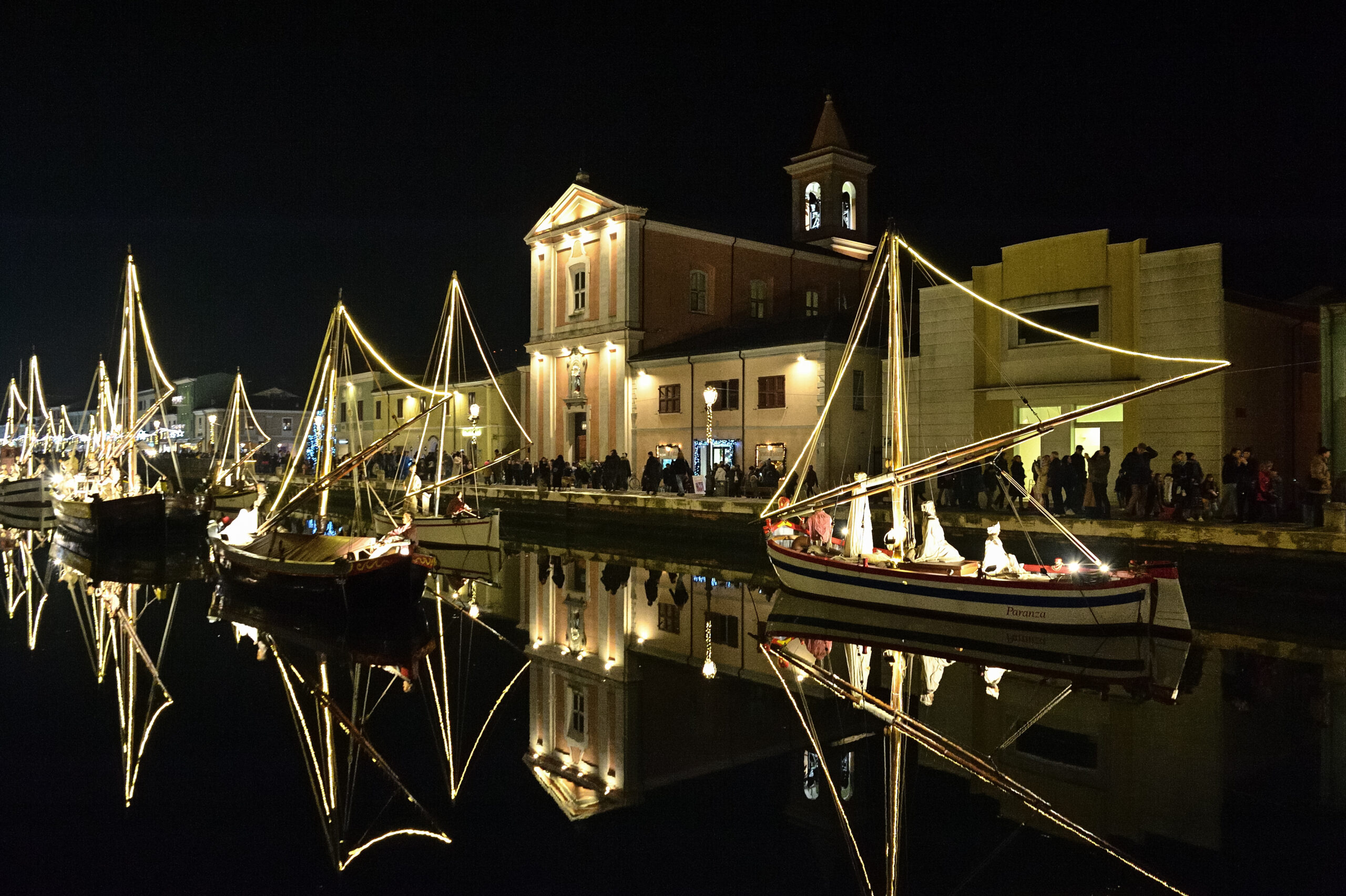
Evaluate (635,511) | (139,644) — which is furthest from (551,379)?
(139,644)

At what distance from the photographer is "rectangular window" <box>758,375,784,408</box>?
131 feet

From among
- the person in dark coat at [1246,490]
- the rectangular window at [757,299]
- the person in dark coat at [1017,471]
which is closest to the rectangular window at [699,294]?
the rectangular window at [757,299]

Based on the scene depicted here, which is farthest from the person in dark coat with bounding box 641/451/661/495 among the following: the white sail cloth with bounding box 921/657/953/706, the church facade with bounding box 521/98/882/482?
the white sail cloth with bounding box 921/657/953/706

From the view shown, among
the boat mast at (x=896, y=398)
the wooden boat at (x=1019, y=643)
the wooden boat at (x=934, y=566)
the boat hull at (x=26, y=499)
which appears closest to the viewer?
the wooden boat at (x=1019, y=643)

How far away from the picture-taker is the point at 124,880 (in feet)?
29.9

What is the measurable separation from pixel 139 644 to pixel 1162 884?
1759cm

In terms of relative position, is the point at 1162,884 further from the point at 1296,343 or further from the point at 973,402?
the point at 1296,343

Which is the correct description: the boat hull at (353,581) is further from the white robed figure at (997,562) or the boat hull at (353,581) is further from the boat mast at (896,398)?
the white robed figure at (997,562)

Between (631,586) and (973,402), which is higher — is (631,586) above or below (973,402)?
below

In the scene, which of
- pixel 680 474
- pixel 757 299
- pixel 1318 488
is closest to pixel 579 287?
pixel 757 299

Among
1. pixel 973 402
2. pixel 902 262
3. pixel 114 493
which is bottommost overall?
pixel 114 493

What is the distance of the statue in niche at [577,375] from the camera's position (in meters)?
49.0

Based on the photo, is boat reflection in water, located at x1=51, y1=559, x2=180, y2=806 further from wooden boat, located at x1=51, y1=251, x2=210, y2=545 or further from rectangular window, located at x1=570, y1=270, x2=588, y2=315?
rectangular window, located at x1=570, y1=270, x2=588, y2=315

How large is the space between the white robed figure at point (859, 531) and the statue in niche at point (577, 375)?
28910mm
